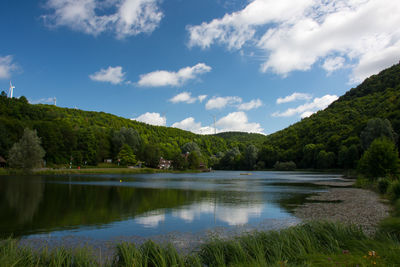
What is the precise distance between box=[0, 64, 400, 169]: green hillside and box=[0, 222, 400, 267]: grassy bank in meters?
73.3

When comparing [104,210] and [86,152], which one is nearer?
[104,210]

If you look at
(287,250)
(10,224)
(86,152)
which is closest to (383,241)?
(287,250)

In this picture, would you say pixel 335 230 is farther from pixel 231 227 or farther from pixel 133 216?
pixel 133 216

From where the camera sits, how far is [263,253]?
697 cm

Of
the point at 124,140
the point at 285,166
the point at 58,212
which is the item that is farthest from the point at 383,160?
the point at 124,140

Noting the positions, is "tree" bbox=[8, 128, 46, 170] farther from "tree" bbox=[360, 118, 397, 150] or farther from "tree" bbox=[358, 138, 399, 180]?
"tree" bbox=[360, 118, 397, 150]

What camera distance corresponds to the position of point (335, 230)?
331 inches

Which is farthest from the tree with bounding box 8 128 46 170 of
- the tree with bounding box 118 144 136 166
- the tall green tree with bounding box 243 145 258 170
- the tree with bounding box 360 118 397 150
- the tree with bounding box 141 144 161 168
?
the tall green tree with bounding box 243 145 258 170

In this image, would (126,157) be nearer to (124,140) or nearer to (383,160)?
(124,140)

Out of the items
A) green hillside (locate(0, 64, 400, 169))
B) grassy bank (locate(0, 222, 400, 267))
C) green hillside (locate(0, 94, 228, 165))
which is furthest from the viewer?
green hillside (locate(0, 64, 400, 169))

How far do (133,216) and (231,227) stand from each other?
219 inches

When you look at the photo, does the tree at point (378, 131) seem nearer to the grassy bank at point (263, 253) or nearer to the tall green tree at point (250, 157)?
the grassy bank at point (263, 253)

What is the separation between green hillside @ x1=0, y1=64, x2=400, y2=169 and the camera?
8519cm

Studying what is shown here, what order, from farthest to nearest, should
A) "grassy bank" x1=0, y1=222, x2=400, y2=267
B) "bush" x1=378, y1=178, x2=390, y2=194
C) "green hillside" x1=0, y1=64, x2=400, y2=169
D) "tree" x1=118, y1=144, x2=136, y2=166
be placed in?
1. "tree" x1=118, y1=144, x2=136, y2=166
2. "green hillside" x1=0, y1=64, x2=400, y2=169
3. "bush" x1=378, y1=178, x2=390, y2=194
4. "grassy bank" x1=0, y1=222, x2=400, y2=267
